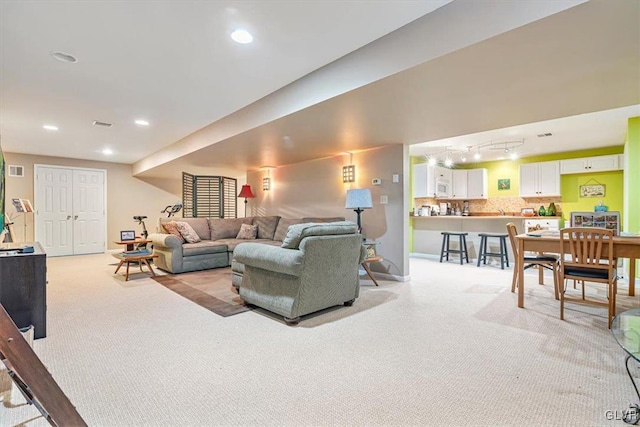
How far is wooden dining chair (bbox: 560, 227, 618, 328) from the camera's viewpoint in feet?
8.87

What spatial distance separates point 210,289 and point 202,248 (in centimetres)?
141

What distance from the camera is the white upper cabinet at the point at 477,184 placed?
290 inches

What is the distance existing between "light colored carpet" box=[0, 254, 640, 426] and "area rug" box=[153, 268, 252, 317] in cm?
19

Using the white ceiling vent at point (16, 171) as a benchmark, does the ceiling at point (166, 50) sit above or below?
above

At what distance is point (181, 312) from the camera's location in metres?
3.10

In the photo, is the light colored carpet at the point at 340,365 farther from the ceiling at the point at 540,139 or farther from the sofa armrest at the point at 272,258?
the ceiling at the point at 540,139

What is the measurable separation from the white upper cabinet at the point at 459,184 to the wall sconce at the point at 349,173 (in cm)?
372

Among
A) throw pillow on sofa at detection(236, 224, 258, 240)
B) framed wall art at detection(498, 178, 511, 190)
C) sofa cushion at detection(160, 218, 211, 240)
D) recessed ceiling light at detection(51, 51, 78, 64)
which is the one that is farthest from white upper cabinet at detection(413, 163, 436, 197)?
recessed ceiling light at detection(51, 51, 78, 64)

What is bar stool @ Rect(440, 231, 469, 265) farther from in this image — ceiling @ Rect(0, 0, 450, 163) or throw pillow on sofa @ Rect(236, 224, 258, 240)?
ceiling @ Rect(0, 0, 450, 163)

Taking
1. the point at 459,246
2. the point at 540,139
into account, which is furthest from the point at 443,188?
the point at 540,139

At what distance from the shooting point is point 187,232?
17.5ft

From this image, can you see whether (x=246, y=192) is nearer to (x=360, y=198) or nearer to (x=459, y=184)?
(x=360, y=198)

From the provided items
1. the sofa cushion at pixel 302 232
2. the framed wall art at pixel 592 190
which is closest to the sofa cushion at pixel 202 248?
the sofa cushion at pixel 302 232

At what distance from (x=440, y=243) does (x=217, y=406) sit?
6117mm
